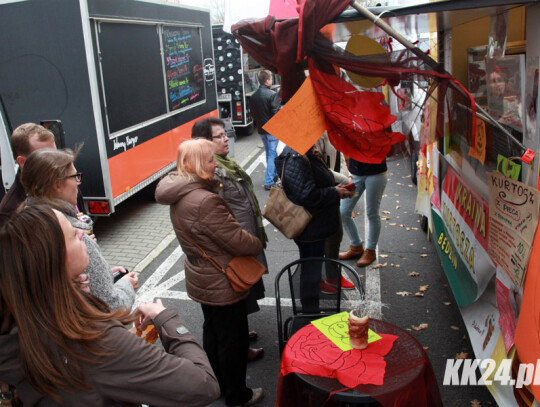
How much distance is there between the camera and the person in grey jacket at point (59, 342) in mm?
1478

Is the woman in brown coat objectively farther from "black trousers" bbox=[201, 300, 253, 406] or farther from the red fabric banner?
the red fabric banner

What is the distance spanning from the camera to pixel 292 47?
2.43 meters

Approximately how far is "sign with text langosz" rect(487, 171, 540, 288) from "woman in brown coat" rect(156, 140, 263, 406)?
58.8 inches

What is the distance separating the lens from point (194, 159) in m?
3.04

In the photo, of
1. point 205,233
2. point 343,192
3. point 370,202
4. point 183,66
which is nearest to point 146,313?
point 205,233

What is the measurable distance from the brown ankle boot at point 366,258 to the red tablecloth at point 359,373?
2.80 m

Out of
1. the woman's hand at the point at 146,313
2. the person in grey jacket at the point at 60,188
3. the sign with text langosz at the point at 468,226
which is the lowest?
the sign with text langosz at the point at 468,226

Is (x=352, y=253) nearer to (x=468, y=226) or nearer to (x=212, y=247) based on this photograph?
(x=468, y=226)

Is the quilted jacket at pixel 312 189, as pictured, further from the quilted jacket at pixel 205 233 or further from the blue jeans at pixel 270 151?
the blue jeans at pixel 270 151

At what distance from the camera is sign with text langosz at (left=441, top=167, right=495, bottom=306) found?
3381 millimetres

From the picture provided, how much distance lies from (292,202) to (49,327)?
8.91 feet

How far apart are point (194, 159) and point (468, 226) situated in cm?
221

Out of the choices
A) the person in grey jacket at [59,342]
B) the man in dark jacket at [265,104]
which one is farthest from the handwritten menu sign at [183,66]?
the person in grey jacket at [59,342]

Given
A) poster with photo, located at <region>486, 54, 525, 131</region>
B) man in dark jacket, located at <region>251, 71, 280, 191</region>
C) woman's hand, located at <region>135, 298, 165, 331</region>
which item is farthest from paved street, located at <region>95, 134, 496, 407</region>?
woman's hand, located at <region>135, 298, 165, 331</region>
